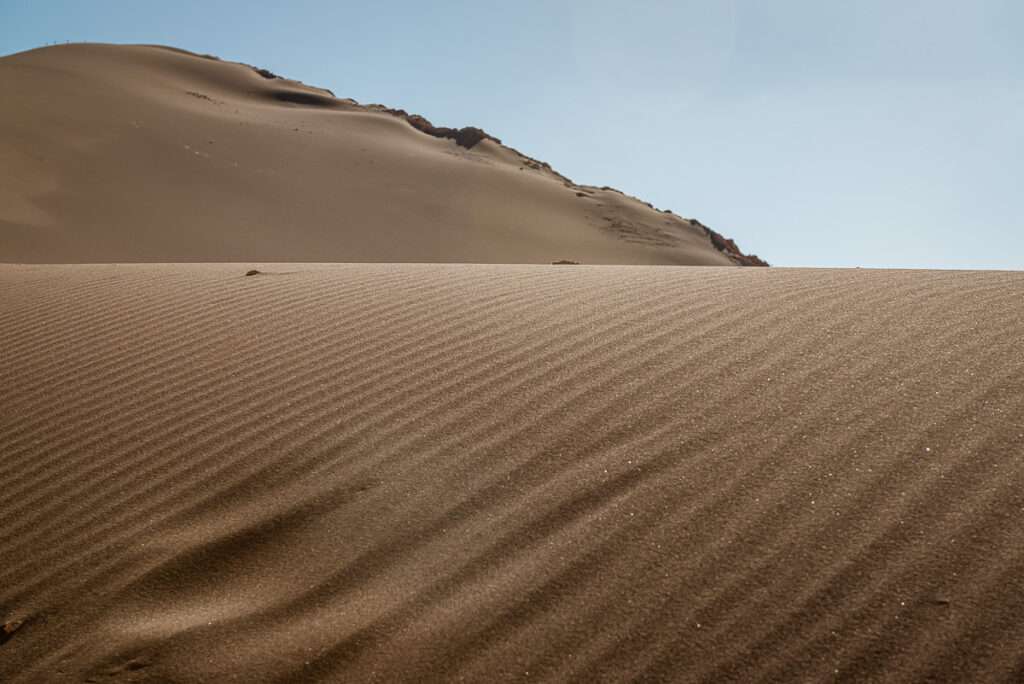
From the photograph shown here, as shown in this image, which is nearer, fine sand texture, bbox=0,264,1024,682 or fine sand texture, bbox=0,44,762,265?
fine sand texture, bbox=0,264,1024,682

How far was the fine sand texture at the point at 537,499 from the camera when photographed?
192 cm

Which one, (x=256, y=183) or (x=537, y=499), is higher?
(x=256, y=183)

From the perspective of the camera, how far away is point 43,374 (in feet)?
12.7

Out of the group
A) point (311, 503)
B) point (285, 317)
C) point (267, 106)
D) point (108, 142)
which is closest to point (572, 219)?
point (267, 106)

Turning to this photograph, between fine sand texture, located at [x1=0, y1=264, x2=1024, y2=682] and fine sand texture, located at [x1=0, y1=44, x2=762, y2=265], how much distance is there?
14426 mm

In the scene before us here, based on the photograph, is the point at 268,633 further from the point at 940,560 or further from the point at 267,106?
the point at 267,106

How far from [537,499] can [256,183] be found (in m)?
23.2

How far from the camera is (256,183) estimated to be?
23.4 m

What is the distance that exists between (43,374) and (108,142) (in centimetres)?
2138

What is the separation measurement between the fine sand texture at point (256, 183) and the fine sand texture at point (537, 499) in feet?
47.3

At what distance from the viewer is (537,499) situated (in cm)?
247

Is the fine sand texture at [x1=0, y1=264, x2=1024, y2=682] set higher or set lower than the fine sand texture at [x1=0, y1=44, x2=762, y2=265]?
lower

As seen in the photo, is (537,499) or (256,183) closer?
(537,499)

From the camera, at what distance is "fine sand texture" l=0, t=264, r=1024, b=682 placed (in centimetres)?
192
